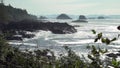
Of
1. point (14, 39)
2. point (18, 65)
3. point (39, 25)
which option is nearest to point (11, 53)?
point (18, 65)

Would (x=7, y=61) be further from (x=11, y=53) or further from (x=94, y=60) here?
(x=94, y=60)

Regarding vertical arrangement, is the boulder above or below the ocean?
below

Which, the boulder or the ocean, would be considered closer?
the ocean

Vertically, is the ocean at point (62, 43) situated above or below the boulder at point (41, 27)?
above

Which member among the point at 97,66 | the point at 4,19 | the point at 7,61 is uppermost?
the point at 97,66

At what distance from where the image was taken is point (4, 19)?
67.2m

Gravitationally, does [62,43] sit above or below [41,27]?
above

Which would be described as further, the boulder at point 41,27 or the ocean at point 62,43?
the boulder at point 41,27

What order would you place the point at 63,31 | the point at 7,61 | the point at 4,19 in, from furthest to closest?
the point at 4,19 < the point at 63,31 < the point at 7,61

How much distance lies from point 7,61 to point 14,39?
114 ft

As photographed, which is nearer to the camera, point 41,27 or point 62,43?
point 62,43

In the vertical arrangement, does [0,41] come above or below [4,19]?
above

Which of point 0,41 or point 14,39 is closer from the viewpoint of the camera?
point 0,41

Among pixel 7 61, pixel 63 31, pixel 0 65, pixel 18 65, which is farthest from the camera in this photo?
pixel 63 31
